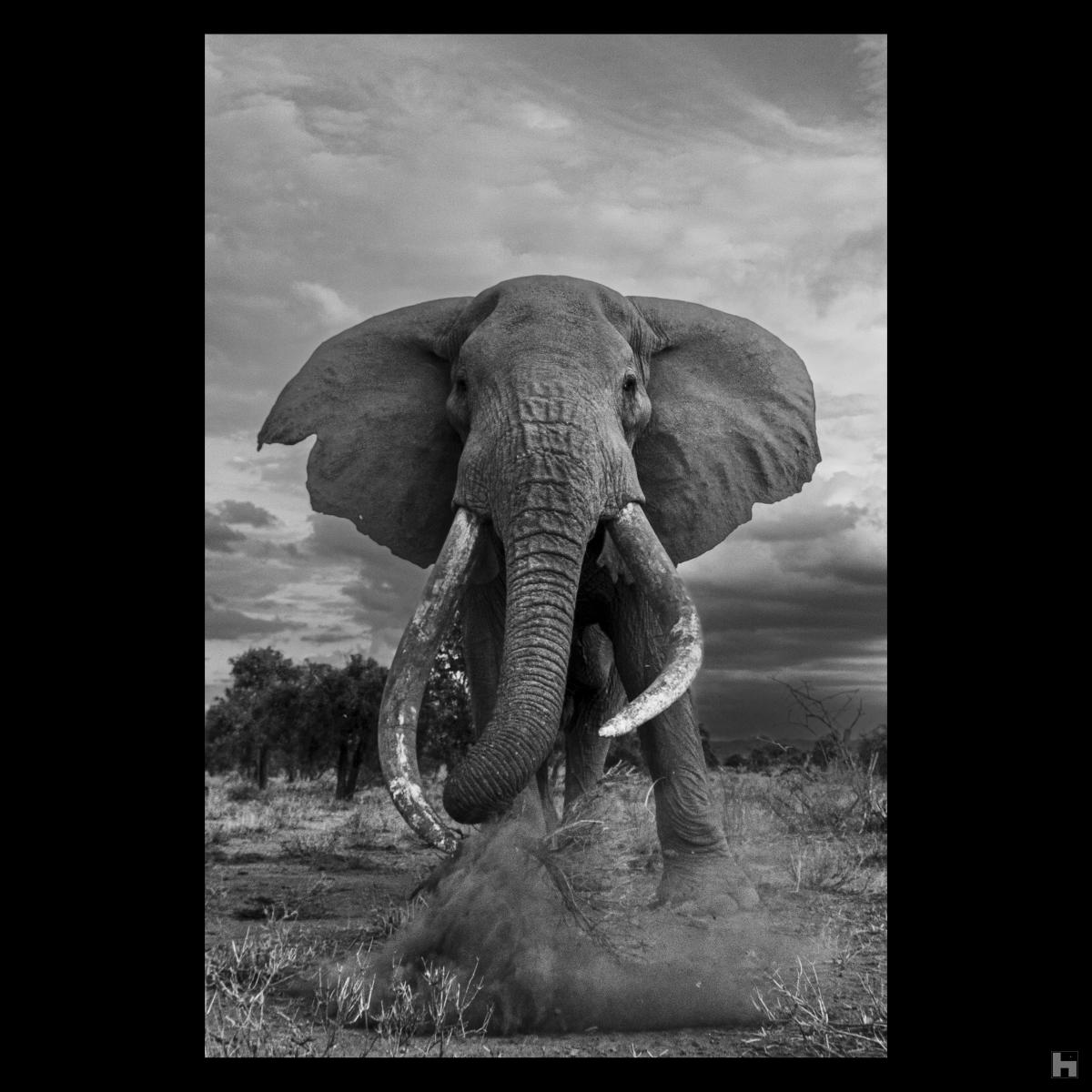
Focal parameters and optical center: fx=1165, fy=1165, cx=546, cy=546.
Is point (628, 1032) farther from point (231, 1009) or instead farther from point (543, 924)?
point (231, 1009)

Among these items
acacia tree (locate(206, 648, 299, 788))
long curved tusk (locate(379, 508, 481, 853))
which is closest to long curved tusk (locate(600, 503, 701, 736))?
long curved tusk (locate(379, 508, 481, 853))

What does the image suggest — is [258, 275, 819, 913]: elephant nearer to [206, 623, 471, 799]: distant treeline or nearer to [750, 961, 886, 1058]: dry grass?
[750, 961, 886, 1058]: dry grass

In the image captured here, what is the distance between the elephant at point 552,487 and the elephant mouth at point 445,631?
1cm

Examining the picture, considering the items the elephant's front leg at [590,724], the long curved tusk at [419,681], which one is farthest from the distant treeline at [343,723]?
the long curved tusk at [419,681]

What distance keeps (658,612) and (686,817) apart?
1237mm

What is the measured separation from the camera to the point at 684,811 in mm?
6344

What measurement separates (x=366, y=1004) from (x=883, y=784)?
305 inches

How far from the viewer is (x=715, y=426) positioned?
23.5 ft

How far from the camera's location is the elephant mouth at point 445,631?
509 cm

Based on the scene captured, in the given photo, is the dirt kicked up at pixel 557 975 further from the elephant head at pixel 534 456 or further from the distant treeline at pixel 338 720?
the distant treeline at pixel 338 720

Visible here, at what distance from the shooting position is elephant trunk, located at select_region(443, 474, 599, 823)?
507cm
